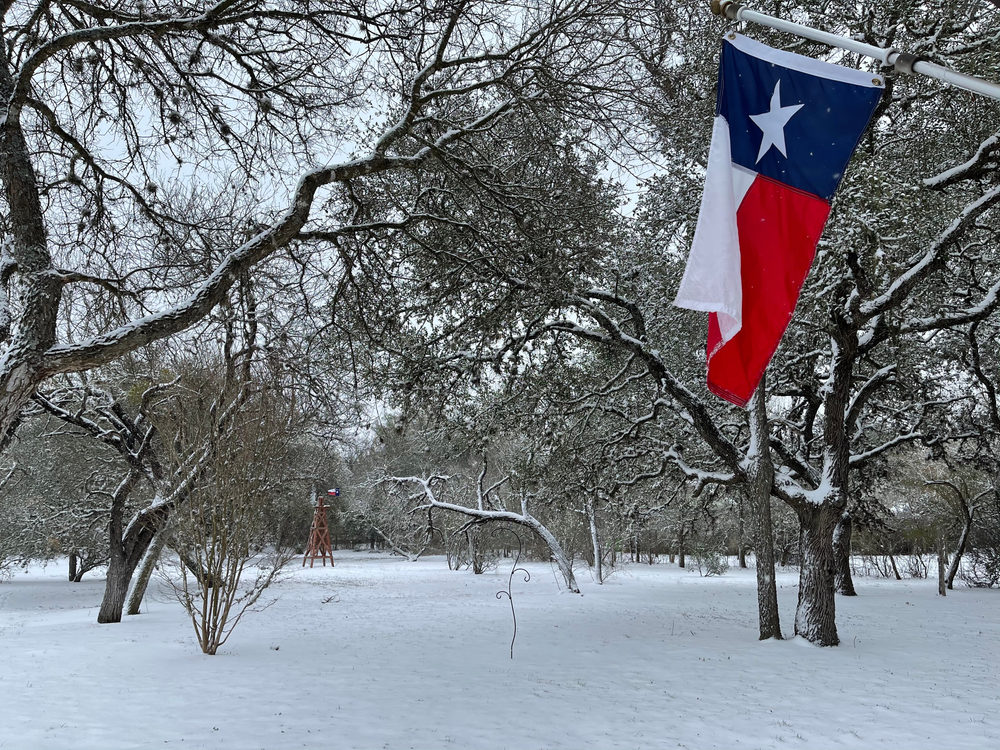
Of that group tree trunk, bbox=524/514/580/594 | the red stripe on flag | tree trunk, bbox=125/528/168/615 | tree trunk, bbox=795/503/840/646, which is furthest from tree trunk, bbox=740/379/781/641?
tree trunk, bbox=125/528/168/615

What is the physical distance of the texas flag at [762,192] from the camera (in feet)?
11.7

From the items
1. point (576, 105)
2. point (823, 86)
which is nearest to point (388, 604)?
point (576, 105)

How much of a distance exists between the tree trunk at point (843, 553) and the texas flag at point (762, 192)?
16.7 m

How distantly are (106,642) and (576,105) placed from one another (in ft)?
38.2

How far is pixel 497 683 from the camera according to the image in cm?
825

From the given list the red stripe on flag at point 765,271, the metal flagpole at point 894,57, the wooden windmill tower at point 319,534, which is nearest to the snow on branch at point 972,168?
the red stripe on flag at point 765,271

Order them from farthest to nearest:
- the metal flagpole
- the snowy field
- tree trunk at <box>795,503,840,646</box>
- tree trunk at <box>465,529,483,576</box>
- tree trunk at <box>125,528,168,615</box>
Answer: tree trunk at <box>465,529,483,576</box> < tree trunk at <box>125,528,168,615</box> < tree trunk at <box>795,503,840,646</box> < the snowy field < the metal flagpole

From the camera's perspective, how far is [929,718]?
22.6 ft

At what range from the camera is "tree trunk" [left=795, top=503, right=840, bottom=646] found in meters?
10.4

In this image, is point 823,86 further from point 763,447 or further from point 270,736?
point 763,447

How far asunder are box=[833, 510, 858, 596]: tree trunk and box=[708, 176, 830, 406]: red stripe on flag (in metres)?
16.6

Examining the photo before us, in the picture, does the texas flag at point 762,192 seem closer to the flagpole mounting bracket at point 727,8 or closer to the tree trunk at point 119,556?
the flagpole mounting bracket at point 727,8

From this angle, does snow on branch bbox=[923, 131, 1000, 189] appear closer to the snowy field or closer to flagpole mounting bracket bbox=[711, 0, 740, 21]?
flagpole mounting bracket bbox=[711, 0, 740, 21]

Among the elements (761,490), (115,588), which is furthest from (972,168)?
(115,588)
